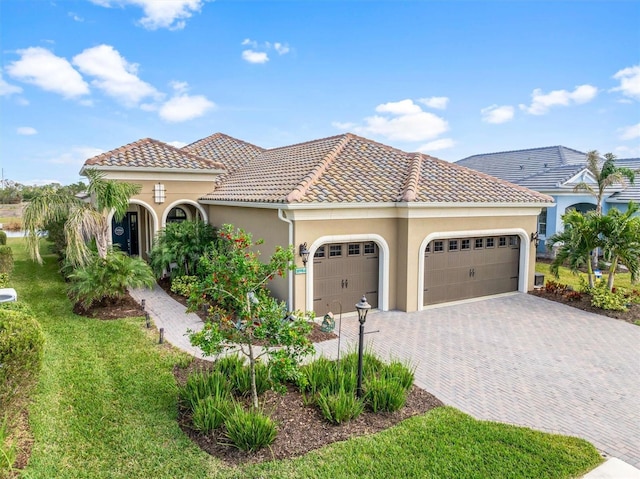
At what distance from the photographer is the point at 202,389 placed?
720 centimetres

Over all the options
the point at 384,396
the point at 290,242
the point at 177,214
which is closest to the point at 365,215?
the point at 290,242

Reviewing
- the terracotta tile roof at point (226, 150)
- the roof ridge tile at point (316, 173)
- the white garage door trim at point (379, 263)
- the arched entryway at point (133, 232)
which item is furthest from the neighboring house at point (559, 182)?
the arched entryway at point (133, 232)

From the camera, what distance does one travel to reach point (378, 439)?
6430mm

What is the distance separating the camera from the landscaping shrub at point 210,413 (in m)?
Result: 6.48

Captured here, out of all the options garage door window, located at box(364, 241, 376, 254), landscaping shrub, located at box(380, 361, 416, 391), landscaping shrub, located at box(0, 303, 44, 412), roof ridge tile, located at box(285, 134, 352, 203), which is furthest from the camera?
garage door window, located at box(364, 241, 376, 254)

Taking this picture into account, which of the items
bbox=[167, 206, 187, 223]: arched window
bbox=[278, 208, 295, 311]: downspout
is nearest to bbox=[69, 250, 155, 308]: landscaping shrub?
bbox=[278, 208, 295, 311]: downspout

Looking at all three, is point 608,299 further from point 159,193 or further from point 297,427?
point 159,193

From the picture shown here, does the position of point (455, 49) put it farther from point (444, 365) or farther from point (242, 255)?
point (242, 255)

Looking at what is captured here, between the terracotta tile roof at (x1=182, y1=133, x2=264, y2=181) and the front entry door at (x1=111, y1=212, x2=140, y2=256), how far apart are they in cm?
503

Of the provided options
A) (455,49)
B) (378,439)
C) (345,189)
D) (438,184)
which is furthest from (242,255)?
(455,49)

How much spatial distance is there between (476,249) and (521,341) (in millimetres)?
4904

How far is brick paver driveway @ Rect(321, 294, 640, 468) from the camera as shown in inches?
287

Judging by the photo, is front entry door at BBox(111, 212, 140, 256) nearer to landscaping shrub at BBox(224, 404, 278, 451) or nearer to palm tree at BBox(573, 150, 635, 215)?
landscaping shrub at BBox(224, 404, 278, 451)

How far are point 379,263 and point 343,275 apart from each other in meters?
1.42
